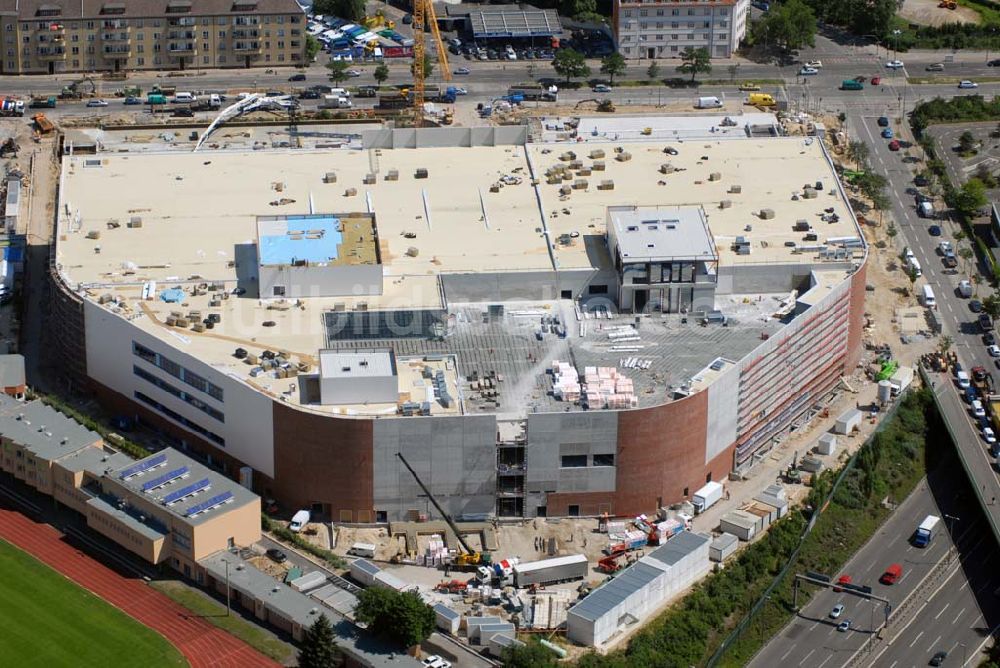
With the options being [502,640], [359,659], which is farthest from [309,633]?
[502,640]

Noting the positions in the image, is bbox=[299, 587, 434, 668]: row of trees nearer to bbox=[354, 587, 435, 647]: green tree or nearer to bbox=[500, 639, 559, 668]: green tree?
bbox=[354, 587, 435, 647]: green tree

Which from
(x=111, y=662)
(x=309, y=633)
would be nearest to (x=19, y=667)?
(x=111, y=662)

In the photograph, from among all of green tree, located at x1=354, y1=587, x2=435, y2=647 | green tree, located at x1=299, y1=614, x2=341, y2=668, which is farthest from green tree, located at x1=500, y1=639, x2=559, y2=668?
green tree, located at x1=299, y1=614, x2=341, y2=668

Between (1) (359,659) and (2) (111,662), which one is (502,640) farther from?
(2) (111,662)

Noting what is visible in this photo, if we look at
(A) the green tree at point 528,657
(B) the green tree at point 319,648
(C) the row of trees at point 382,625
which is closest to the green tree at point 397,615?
(C) the row of trees at point 382,625

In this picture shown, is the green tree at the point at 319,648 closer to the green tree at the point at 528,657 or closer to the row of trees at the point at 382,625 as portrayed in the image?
the row of trees at the point at 382,625

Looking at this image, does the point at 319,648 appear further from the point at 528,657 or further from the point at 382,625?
the point at 528,657
